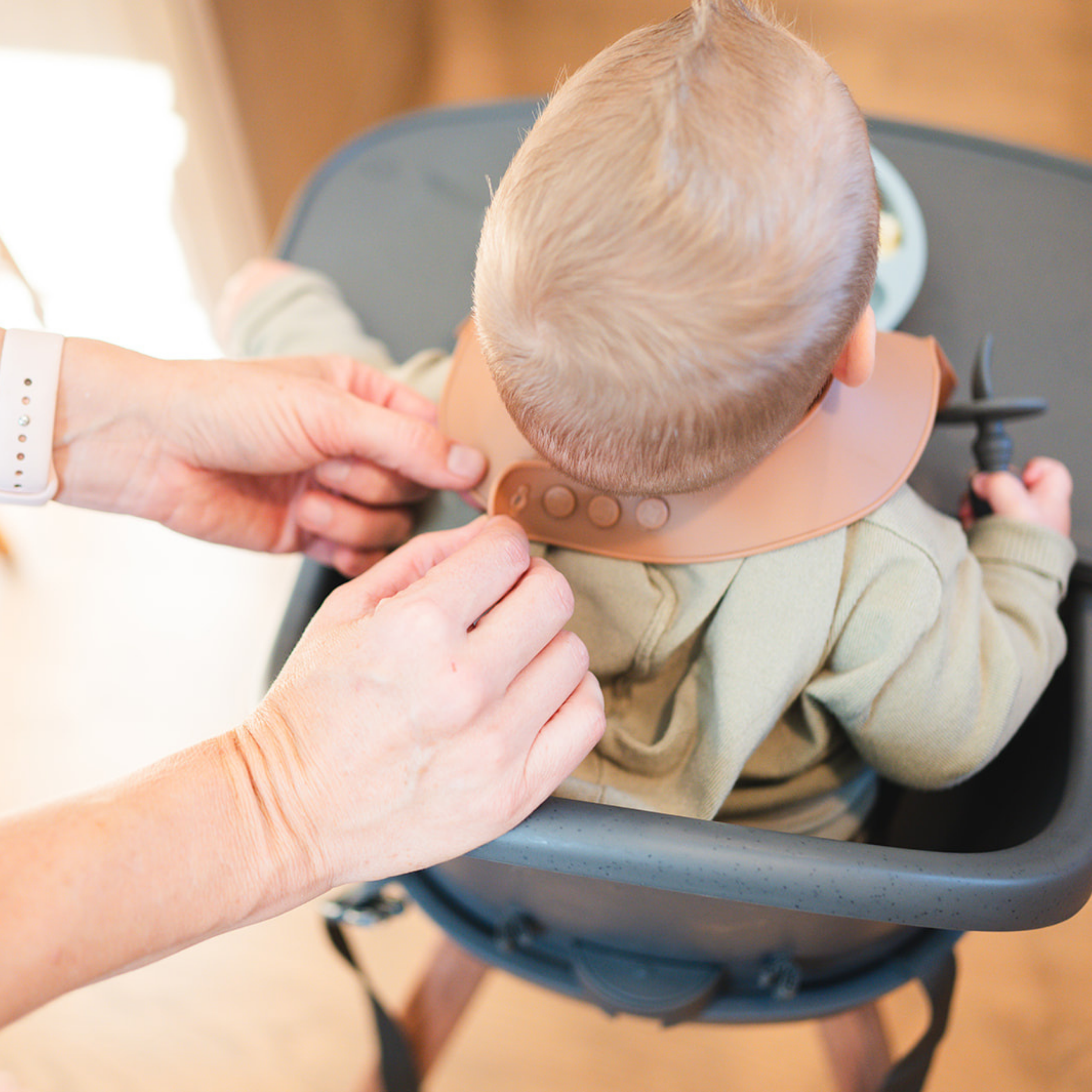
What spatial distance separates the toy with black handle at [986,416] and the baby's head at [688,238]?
0.21m

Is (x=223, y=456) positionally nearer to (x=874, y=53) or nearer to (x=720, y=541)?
(x=720, y=541)

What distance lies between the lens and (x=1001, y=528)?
1.99 feet

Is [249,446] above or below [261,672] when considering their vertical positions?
above

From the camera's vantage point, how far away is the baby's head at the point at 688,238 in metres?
0.39

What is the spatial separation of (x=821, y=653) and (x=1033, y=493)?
0.23m

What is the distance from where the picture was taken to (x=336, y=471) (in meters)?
0.67

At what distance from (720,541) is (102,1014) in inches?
38.5

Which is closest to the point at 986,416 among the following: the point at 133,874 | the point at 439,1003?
the point at 133,874

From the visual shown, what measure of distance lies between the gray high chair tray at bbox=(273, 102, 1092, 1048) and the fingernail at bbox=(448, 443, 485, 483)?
0.46ft

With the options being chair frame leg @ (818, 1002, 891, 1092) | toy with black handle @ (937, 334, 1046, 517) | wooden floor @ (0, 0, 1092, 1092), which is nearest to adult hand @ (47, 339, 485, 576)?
toy with black handle @ (937, 334, 1046, 517)

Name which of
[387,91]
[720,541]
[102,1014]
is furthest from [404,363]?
[387,91]

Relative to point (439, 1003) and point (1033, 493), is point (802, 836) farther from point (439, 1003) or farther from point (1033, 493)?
point (439, 1003)

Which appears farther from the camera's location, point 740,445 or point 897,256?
point 897,256

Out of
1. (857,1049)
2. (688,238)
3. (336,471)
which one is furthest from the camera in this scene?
(857,1049)
